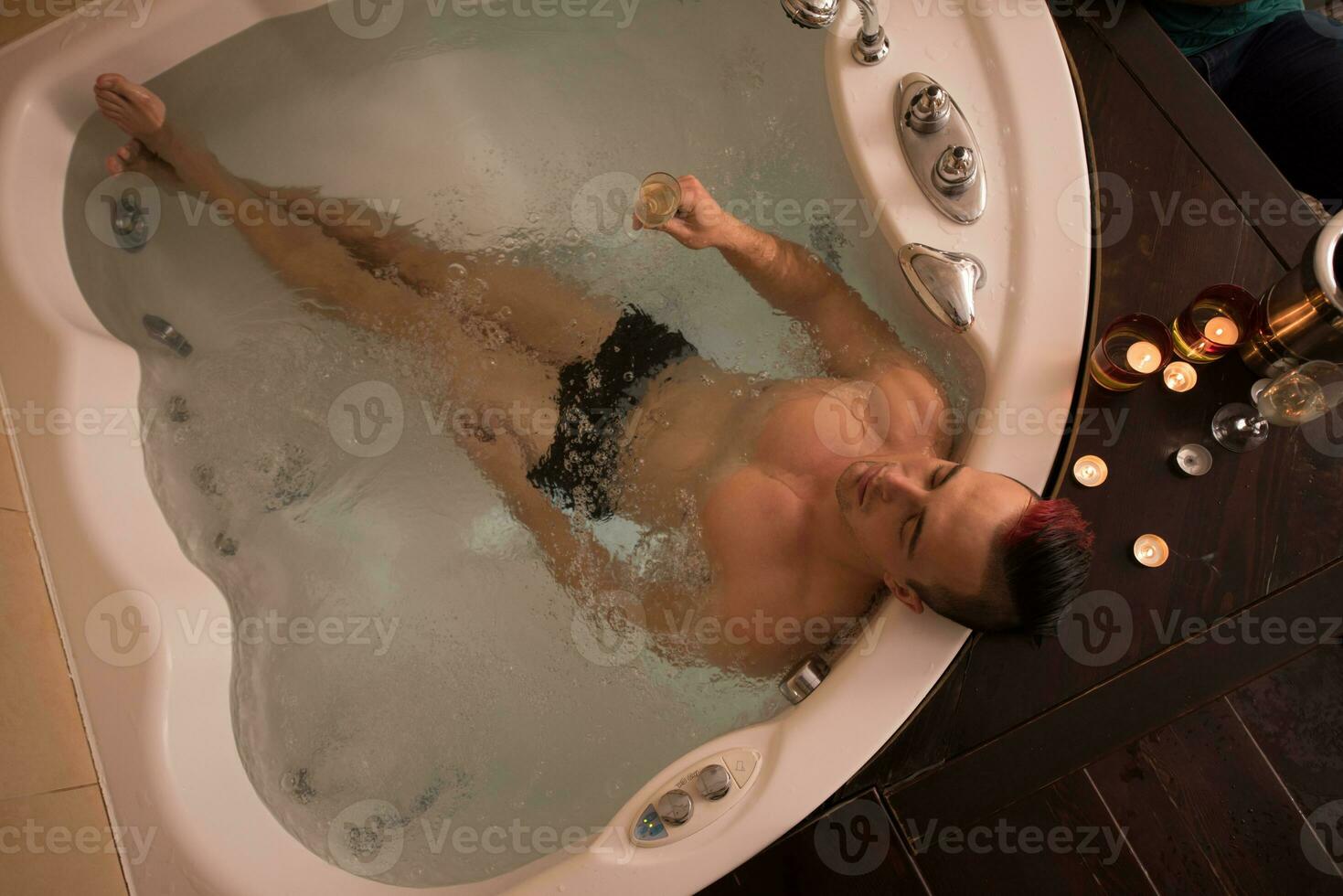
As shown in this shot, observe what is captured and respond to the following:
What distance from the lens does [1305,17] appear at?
116 centimetres

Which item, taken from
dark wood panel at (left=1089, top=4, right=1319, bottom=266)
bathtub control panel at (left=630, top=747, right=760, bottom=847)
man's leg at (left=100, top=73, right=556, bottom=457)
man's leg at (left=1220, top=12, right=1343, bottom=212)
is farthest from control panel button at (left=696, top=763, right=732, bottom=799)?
man's leg at (left=1220, top=12, right=1343, bottom=212)

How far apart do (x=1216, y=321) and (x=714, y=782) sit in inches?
33.3

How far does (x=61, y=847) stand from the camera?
812 millimetres

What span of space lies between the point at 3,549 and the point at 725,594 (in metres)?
0.88

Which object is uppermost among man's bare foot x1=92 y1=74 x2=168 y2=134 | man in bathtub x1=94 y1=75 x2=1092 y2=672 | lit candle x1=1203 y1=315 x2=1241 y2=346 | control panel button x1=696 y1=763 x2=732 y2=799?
lit candle x1=1203 y1=315 x2=1241 y2=346

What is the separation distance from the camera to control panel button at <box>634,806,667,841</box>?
84 centimetres

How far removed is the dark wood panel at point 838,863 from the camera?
98cm

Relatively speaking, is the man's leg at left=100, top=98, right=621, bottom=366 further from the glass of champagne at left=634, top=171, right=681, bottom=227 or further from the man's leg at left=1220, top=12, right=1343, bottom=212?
the man's leg at left=1220, top=12, right=1343, bottom=212

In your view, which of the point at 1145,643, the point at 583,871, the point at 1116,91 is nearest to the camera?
the point at 583,871

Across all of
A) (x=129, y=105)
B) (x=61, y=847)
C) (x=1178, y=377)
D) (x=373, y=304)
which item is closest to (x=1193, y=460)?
(x=1178, y=377)

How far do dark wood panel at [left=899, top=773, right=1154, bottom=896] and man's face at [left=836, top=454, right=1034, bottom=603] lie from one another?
393 millimetres

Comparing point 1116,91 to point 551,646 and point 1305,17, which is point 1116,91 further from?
point 551,646

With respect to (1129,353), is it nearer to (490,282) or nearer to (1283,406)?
(1283,406)

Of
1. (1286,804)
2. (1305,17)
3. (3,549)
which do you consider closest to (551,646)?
(3,549)
